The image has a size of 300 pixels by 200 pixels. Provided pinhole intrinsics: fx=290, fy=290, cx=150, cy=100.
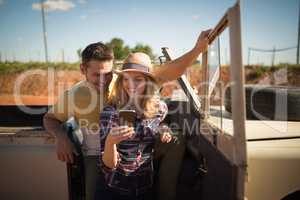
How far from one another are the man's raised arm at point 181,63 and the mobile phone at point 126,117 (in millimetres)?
594

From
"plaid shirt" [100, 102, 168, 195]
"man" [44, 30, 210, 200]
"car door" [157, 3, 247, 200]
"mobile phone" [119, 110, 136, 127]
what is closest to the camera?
"car door" [157, 3, 247, 200]

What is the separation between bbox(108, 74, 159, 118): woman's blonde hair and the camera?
1.80m

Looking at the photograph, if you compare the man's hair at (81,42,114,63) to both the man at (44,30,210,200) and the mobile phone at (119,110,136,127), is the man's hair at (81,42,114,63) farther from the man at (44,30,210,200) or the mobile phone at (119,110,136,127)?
the mobile phone at (119,110,136,127)

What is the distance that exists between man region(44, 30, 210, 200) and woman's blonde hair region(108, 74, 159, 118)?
0.25 metres

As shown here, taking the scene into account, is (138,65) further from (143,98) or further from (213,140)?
(213,140)

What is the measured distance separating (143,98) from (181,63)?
1.61ft

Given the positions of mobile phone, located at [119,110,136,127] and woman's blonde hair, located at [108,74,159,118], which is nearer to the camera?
mobile phone, located at [119,110,136,127]

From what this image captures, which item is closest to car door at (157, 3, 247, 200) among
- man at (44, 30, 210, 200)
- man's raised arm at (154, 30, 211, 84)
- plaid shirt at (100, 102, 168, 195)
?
man's raised arm at (154, 30, 211, 84)

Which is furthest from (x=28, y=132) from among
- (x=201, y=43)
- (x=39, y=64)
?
(x=39, y=64)

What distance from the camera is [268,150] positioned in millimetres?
1909

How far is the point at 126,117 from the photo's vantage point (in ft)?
5.13

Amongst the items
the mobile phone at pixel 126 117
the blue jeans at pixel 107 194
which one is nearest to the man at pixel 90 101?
the blue jeans at pixel 107 194

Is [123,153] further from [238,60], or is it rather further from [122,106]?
[238,60]

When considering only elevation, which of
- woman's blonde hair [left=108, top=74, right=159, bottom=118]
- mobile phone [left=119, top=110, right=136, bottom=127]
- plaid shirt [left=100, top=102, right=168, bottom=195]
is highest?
woman's blonde hair [left=108, top=74, right=159, bottom=118]
